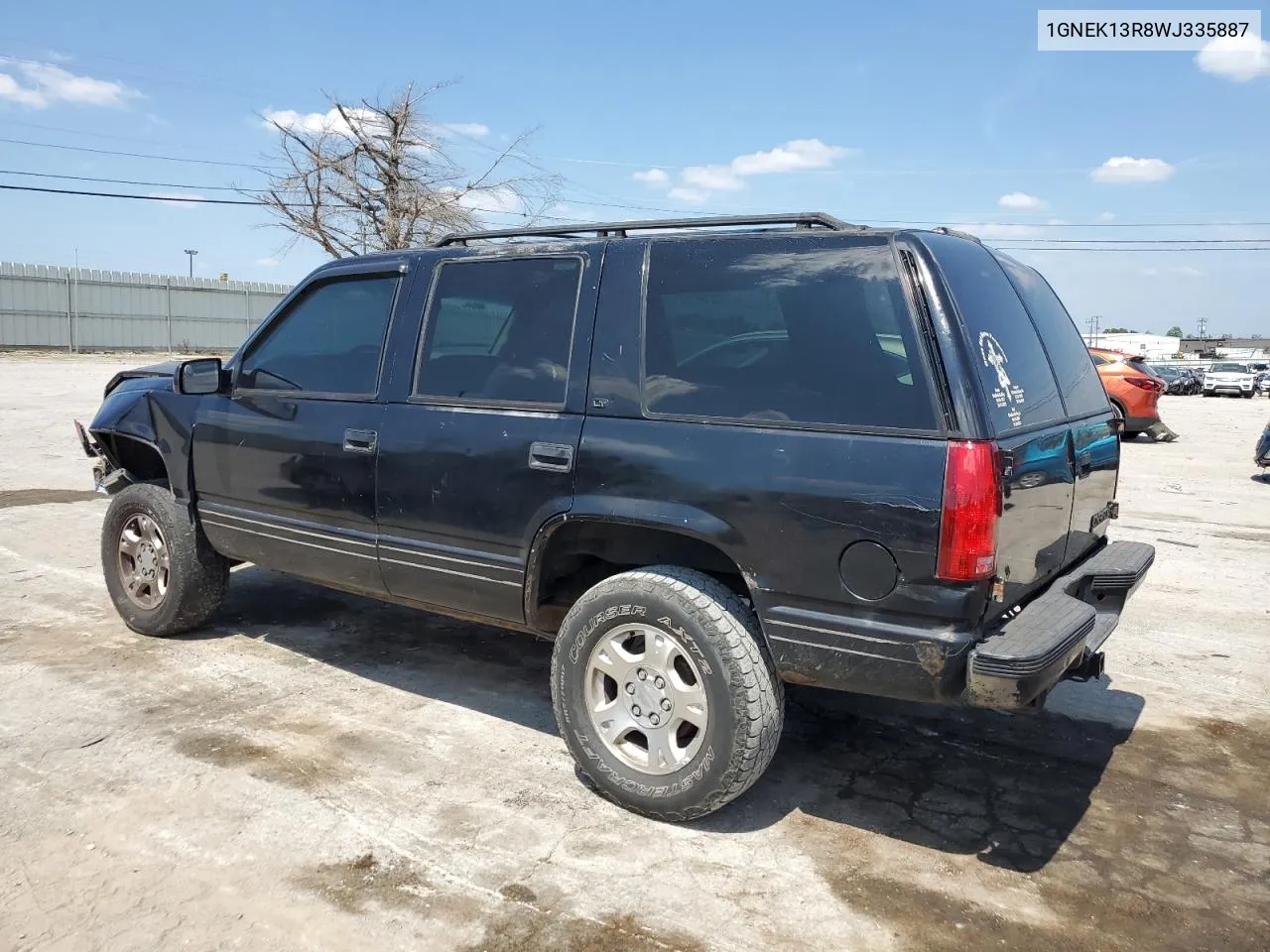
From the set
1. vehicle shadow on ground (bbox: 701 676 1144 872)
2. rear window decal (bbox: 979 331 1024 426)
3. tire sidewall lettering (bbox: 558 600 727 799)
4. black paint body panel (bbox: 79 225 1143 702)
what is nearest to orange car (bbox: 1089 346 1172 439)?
vehicle shadow on ground (bbox: 701 676 1144 872)

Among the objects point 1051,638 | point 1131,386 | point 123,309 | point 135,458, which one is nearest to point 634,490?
point 1051,638

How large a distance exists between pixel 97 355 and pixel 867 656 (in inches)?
1400

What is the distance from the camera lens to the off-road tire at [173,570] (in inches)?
194

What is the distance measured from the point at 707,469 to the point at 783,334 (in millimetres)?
501

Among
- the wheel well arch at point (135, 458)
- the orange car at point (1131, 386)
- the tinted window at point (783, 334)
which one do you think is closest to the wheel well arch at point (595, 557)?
the tinted window at point (783, 334)

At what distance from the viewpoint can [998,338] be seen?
127 inches

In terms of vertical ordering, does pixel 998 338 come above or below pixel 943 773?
above

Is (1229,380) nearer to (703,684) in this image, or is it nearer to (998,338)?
(998,338)

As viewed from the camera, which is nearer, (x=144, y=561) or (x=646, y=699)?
(x=646, y=699)

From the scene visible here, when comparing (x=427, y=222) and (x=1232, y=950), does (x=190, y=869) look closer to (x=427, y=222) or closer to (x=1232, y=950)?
(x=1232, y=950)

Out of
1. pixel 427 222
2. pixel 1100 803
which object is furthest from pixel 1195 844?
pixel 427 222

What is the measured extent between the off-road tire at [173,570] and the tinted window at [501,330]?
1.78 meters

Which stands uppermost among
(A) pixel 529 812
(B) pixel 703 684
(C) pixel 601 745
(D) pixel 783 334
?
(D) pixel 783 334

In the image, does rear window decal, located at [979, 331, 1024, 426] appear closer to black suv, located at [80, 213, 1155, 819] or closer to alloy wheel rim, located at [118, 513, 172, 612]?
black suv, located at [80, 213, 1155, 819]
